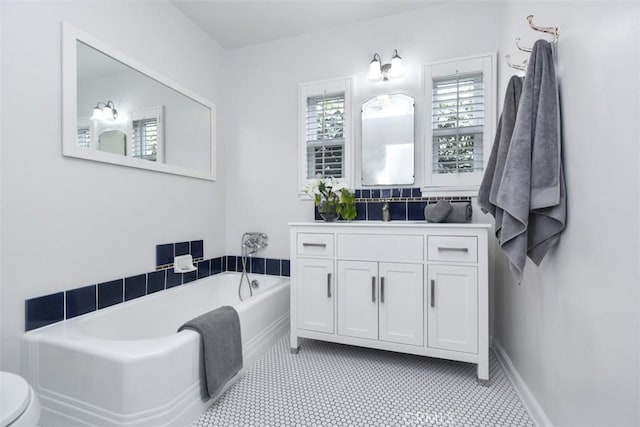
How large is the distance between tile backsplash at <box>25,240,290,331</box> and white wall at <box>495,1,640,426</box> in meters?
1.91

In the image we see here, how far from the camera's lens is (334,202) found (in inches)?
88.0

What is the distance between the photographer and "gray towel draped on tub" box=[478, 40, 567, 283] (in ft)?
3.71

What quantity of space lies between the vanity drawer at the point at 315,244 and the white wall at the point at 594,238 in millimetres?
1139

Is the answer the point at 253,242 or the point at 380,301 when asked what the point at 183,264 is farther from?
the point at 380,301

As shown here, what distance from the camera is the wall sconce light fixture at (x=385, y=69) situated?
7.24 ft

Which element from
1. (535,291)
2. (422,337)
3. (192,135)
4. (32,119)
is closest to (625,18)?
(535,291)

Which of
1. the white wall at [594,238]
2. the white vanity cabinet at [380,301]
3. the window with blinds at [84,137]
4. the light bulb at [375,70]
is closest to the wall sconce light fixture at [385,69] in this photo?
the light bulb at [375,70]

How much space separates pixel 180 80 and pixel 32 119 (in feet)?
3.72

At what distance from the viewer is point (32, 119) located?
4.57 feet

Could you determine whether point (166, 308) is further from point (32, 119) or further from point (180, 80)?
point (180, 80)

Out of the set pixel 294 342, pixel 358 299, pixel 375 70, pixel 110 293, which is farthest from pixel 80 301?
pixel 375 70

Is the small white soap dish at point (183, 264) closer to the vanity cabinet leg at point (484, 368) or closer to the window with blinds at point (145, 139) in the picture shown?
the window with blinds at point (145, 139)

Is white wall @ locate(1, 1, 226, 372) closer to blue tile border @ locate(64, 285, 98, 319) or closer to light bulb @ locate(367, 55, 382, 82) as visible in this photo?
blue tile border @ locate(64, 285, 98, 319)

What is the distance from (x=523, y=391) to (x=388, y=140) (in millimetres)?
1756
